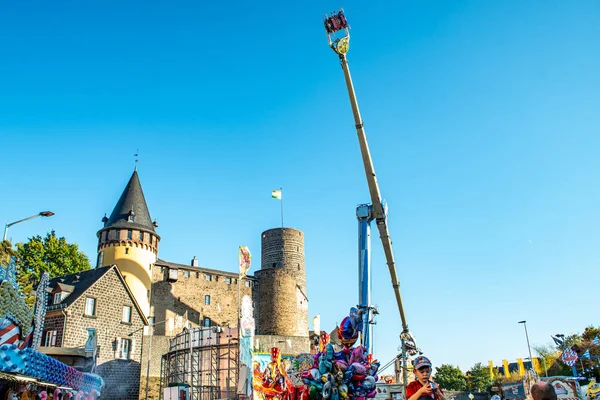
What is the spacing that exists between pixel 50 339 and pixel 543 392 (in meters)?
34.5

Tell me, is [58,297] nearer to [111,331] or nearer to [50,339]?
[50,339]

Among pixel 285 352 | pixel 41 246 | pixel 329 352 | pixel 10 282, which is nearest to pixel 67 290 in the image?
pixel 41 246

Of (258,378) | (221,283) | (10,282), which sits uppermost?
(221,283)

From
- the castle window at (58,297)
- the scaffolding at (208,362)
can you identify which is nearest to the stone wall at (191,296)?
the castle window at (58,297)

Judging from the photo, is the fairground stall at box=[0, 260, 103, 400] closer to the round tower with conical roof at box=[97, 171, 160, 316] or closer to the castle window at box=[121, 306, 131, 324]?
the castle window at box=[121, 306, 131, 324]

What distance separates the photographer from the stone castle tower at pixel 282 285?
2438 inches

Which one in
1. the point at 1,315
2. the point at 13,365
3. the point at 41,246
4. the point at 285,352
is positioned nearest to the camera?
the point at 13,365

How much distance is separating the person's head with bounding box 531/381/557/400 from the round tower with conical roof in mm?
47245

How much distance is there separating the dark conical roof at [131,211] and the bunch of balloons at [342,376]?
144ft

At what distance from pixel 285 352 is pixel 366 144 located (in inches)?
1467

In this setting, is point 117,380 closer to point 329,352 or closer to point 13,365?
point 13,365

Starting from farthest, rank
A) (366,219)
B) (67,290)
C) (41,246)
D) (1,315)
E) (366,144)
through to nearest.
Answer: (41,246), (67,290), (366,219), (366,144), (1,315)

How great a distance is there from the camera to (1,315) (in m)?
9.95

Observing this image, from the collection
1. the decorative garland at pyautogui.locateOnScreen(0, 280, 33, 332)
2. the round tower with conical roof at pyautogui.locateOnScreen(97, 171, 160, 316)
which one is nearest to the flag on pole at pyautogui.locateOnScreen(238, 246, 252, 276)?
the round tower with conical roof at pyautogui.locateOnScreen(97, 171, 160, 316)
